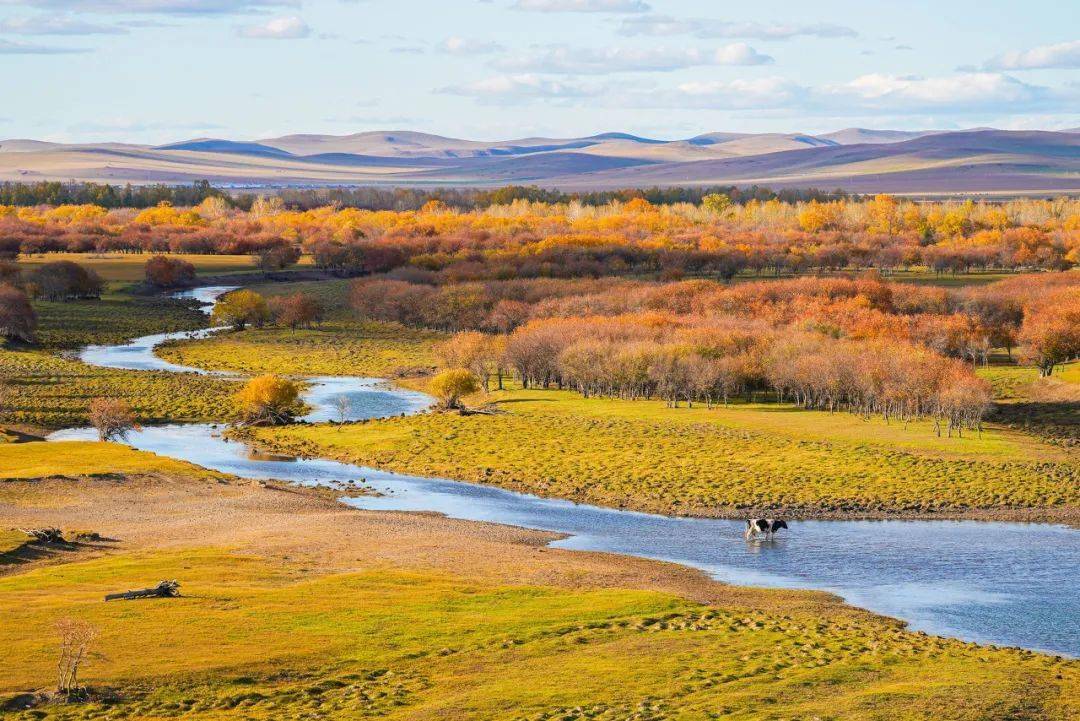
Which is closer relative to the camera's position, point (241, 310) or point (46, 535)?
point (46, 535)

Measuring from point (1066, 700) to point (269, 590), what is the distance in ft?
87.0

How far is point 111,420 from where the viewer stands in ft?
287

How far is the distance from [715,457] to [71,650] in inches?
1890

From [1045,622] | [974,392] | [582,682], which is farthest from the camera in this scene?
[974,392]

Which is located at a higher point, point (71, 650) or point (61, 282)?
point (71, 650)

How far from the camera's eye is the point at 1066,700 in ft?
128

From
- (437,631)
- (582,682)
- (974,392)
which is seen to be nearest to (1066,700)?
(582,682)

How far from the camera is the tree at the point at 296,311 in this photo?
509ft

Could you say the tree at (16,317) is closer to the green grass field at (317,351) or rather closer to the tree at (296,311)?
the green grass field at (317,351)

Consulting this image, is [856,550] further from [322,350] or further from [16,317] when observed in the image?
Result: [16,317]

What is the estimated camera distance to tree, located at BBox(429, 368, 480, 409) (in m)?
98.9

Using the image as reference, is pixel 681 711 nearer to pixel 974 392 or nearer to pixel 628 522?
pixel 628 522

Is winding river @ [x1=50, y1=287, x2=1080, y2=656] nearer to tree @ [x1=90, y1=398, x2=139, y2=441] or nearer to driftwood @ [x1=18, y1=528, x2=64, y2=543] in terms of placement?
tree @ [x1=90, y1=398, x2=139, y2=441]

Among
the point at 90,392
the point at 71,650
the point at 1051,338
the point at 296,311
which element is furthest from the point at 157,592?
the point at 296,311
